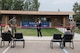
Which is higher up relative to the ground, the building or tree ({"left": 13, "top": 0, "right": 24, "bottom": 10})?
tree ({"left": 13, "top": 0, "right": 24, "bottom": 10})

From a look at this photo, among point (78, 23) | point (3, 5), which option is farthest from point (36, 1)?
point (78, 23)

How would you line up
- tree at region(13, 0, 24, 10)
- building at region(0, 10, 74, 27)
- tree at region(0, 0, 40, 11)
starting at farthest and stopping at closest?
tree at region(13, 0, 24, 10) → tree at region(0, 0, 40, 11) → building at region(0, 10, 74, 27)

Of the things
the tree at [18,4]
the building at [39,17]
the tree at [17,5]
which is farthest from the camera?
the tree at [17,5]

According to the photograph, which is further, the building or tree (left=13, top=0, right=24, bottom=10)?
tree (left=13, top=0, right=24, bottom=10)

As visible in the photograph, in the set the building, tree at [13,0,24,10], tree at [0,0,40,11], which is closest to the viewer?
the building

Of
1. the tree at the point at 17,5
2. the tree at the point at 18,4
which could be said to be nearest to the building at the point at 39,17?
the tree at the point at 18,4

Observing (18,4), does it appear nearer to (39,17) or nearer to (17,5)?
(17,5)

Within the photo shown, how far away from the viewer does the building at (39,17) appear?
56.4 m

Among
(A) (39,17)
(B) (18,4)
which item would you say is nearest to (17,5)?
(B) (18,4)

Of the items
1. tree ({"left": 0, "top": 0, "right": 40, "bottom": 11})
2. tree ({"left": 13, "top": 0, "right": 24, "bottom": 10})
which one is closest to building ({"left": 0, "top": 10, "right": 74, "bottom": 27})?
tree ({"left": 0, "top": 0, "right": 40, "bottom": 11})

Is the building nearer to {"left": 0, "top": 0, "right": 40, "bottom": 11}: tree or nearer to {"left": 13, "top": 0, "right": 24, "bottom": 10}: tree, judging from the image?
{"left": 0, "top": 0, "right": 40, "bottom": 11}: tree

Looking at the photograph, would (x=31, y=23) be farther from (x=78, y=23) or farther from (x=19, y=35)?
(x=19, y=35)

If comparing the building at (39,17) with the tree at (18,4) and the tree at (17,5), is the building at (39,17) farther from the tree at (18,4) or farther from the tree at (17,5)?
the tree at (17,5)

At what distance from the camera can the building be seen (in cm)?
5644
